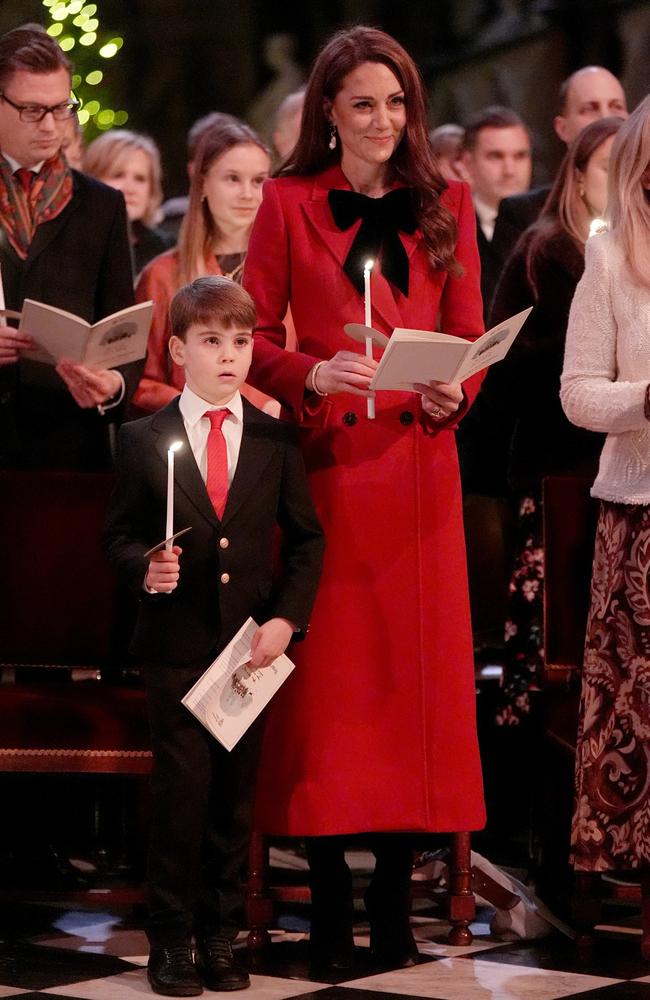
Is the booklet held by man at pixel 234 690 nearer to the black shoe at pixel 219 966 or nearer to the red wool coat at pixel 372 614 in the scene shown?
the red wool coat at pixel 372 614

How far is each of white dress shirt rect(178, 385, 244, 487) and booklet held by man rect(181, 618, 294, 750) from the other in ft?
1.17

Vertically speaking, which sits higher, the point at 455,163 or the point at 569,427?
the point at 455,163

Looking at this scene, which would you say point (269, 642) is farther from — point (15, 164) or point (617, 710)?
point (15, 164)

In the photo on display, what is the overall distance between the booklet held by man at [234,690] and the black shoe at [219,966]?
0.44m

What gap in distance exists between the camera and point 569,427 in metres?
4.74

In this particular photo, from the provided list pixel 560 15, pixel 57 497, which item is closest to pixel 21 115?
pixel 57 497

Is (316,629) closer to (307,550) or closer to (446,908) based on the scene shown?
(307,550)

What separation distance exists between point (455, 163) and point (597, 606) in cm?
312

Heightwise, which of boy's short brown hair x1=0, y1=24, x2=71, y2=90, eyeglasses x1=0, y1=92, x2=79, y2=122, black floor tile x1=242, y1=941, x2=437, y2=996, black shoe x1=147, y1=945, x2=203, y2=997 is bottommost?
black floor tile x1=242, y1=941, x2=437, y2=996

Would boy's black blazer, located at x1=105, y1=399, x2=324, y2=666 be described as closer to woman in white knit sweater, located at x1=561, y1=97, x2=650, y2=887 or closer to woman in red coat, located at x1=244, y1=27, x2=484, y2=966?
woman in red coat, located at x1=244, y1=27, x2=484, y2=966

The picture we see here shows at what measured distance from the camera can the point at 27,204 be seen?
4609 mm

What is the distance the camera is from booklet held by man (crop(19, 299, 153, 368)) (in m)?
3.98

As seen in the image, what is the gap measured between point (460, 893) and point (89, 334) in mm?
1612

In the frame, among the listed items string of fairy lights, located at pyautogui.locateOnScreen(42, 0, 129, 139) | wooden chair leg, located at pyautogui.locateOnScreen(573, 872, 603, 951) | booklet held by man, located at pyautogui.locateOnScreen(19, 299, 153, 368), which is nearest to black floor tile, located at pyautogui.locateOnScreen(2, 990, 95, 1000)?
wooden chair leg, located at pyautogui.locateOnScreen(573, 872, 603, 951)
